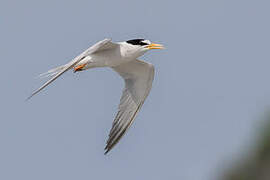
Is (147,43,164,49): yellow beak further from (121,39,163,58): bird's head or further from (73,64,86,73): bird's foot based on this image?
(73,64,86,73): bird's foot

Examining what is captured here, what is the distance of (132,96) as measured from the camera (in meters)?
12.7

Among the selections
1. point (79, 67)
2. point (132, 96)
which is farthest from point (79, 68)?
point (132, 96)

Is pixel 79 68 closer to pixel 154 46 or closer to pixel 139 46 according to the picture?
pixel 139 46

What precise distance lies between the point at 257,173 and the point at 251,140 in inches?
55.1

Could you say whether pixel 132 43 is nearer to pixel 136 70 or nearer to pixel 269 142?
pixel 136 70

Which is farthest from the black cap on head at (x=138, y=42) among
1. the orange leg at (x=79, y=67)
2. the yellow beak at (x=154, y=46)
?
the orange leg at (x=79, y=67)

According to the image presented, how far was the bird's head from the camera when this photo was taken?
11070 mm

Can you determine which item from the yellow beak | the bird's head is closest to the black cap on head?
the bird's head

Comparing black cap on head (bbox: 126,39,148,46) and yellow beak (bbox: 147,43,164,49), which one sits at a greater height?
black cap on head (bbox: 126,39,148,46)

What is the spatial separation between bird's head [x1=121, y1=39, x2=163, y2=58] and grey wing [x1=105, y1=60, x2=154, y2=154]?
123 cm

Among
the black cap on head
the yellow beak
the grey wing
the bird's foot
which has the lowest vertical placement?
the grey wing

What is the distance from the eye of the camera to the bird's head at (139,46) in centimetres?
1107

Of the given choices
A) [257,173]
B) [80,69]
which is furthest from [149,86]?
[257,173]

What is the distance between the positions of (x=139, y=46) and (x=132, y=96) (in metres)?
1.89
